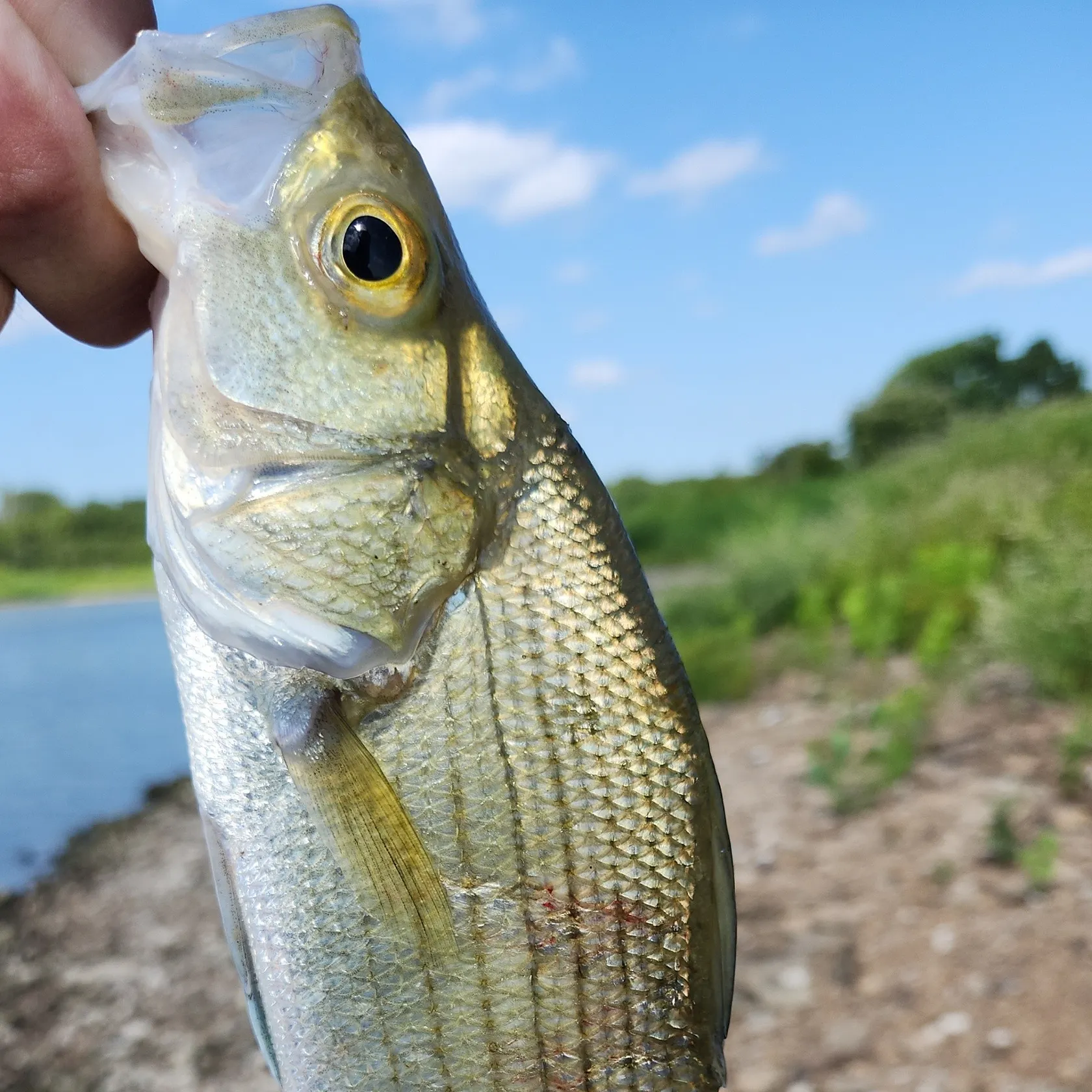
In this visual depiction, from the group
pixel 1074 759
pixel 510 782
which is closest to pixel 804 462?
pixel 1074 759

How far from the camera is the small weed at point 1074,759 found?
511cm

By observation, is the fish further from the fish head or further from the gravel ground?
the gravel ground

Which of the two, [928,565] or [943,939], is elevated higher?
[928,565]

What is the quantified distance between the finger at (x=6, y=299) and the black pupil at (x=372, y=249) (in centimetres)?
53

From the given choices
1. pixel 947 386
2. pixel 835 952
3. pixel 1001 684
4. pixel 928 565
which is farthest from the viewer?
pixel 947 386

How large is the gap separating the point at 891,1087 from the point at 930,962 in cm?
71

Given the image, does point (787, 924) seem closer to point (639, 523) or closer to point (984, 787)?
point (984, 787)

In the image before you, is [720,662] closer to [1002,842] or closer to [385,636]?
[1002,842]

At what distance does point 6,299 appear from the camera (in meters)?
1.41

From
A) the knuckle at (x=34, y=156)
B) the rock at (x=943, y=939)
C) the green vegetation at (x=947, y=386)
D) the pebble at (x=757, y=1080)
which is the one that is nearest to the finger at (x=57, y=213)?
the knuckle at (x=34, y=156)

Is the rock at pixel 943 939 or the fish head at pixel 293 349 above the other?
the fish head at pixel 293 349

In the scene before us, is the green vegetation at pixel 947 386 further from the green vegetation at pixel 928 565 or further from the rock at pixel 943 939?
the rock at pixel 943 939

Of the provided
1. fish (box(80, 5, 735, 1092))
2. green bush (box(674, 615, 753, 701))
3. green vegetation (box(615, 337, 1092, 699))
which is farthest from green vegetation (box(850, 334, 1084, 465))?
fish (box(80, 5, 735, 1092))

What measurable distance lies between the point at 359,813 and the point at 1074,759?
197 inches
